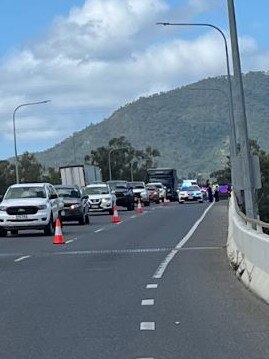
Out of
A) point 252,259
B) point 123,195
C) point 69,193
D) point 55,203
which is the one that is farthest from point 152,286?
point 123,195

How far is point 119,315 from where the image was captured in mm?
10812

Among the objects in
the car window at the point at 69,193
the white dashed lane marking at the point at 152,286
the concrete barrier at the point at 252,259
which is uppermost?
the car window at the point at 69,193

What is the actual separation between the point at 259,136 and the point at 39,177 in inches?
3030

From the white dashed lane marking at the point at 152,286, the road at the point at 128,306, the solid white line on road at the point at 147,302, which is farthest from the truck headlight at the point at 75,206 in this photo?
the solid white line on road at the point at 147,302

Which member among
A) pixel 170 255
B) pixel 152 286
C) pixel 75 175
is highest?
pixel 75 175

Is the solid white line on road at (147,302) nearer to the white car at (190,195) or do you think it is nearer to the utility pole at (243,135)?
the utility pole at (243,135)

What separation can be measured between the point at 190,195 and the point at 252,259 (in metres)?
56.9

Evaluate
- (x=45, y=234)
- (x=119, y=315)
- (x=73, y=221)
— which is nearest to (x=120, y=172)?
(x=73, y=221)

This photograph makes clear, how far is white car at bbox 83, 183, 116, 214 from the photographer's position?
46875 millimetres

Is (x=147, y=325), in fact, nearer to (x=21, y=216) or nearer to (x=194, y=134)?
(x=21, y=216)

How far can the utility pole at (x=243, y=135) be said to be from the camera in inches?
781

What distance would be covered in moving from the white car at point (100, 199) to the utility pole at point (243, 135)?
85.4 feet

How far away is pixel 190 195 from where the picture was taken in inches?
2766

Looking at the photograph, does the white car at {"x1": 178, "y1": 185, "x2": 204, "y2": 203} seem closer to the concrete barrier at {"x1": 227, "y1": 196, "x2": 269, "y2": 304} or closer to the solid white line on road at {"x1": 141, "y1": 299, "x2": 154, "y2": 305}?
the concrete barrier at {"x1": 227, "y1": 196, "x2": 269, "y2": 304}
